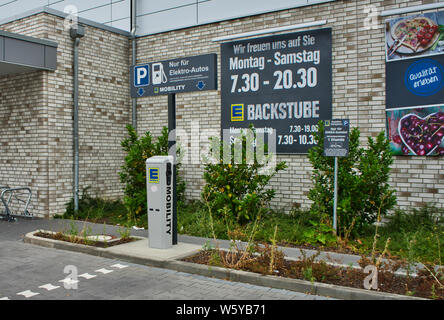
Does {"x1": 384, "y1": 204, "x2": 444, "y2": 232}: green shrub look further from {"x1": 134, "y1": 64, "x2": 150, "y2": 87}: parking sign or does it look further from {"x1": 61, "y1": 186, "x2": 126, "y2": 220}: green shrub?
{"x1": 61, "y1": 186, "x2": 126, "y2": 220}: green shrub

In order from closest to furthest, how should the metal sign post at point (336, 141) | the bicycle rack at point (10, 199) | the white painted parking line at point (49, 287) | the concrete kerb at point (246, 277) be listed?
the concrete kerb at point (246, 277)
the white painted parking line at point (49, 287)
the metal sign post at point (336, 141)
the bicycle rack at point (10, 199)

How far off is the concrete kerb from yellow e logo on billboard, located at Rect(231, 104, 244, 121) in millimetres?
4888

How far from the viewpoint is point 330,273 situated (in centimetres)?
554

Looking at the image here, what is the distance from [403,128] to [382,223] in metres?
1.99

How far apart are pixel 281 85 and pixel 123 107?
4855 mm

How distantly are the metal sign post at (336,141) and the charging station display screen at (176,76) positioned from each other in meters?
2.14

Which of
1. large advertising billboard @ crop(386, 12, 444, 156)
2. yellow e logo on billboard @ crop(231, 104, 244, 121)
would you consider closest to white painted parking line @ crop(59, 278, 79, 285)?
yellow e logo on billboard @ crop(231, 104, 244, 121)

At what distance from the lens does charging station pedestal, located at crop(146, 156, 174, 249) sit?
24.1 feet

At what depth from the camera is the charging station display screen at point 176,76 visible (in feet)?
23.5

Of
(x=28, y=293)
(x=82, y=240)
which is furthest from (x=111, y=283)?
(x=82, y=240)

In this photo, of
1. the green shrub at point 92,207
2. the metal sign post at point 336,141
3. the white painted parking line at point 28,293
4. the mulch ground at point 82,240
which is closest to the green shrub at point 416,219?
the metal sign post at point 336,141

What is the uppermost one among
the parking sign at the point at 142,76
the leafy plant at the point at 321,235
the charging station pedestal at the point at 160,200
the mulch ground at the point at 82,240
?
the parking sign at the point at 142,76

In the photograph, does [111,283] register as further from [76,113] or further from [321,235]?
[76,113]

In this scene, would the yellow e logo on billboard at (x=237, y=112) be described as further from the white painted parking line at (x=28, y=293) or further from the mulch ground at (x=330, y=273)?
the white painted parking line at (x=28, y=293)
